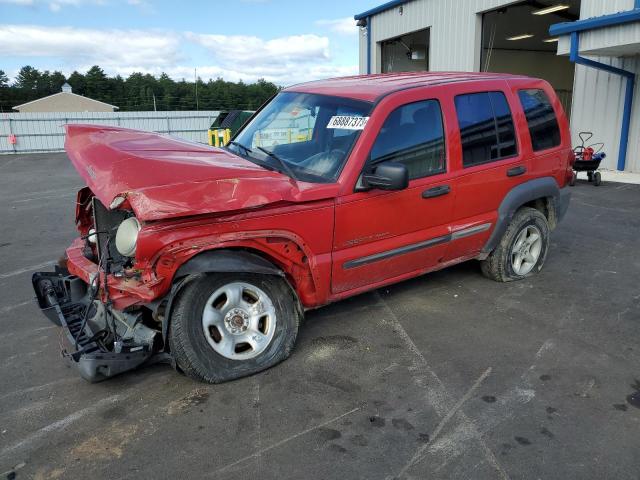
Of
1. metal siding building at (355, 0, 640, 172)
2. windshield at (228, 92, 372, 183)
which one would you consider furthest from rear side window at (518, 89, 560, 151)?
metal siding building at (355, 0, 640, 172)

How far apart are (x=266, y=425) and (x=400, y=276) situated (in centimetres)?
182

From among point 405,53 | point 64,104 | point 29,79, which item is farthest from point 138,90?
point 405,53

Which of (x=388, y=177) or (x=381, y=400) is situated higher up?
(x=388, y=177)

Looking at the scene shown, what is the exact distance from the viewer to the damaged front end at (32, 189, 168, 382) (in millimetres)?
3080

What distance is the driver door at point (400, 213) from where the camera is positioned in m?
3.77

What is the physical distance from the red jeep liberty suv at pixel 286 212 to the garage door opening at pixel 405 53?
1746 cm

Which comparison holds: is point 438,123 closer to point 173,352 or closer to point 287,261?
point 287,261

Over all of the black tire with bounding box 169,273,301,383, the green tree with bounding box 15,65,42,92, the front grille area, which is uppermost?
the green tree with bounding box 15,65,42,92

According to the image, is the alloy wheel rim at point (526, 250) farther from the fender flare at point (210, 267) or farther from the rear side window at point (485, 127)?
the fender flare at point (210, 267)

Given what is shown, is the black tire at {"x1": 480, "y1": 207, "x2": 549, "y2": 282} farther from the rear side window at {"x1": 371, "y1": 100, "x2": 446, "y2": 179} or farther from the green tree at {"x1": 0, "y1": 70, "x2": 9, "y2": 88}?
the green tree at {"x1": 0, "y1": 70, "x2": 9, "y2": 88}

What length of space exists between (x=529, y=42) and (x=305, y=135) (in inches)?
953

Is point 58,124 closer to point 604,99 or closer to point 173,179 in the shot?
point 604,99

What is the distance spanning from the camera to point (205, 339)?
129 inches

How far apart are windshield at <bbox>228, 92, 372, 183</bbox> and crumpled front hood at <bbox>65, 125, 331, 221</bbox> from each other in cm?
28
